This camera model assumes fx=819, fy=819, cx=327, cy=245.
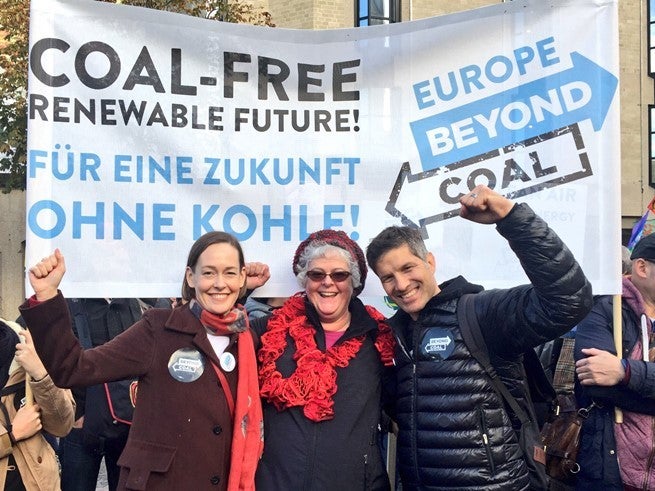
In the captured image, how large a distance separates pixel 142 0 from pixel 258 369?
10.3m

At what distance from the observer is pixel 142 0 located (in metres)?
12.2

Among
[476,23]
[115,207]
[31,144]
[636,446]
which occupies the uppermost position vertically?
[476,23]

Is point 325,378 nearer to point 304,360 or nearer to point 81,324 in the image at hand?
point 304,360

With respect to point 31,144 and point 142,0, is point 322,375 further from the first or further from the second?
point 142,0


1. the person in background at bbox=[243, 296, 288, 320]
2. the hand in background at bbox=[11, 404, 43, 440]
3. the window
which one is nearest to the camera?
the hand in background at bbox=[11, 404, 43, 440]

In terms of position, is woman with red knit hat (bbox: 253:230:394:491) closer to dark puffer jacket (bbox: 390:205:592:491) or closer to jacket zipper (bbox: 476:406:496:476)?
dark puffer jacket (bbox: 390:205:592:491)

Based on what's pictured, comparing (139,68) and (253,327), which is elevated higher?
(139,68)

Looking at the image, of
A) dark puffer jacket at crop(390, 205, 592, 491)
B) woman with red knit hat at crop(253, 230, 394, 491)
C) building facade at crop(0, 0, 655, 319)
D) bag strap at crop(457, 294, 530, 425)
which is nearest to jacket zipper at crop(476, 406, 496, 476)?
dark puffer jacket at crop(390, 205, 592, 491)

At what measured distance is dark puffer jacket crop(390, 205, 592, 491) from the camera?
2.81 meters

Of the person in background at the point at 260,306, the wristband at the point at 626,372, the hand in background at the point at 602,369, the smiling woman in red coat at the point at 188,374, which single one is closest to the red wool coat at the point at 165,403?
the smiling woman in red coat at the point at 188,374

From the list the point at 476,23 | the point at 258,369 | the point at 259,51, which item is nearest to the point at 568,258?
the point at 258,369

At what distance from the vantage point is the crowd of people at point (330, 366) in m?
2.82

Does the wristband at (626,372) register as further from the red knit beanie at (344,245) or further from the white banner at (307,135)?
the red knit beanie at (344,245)

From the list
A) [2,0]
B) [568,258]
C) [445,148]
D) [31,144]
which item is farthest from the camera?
[2,0]
